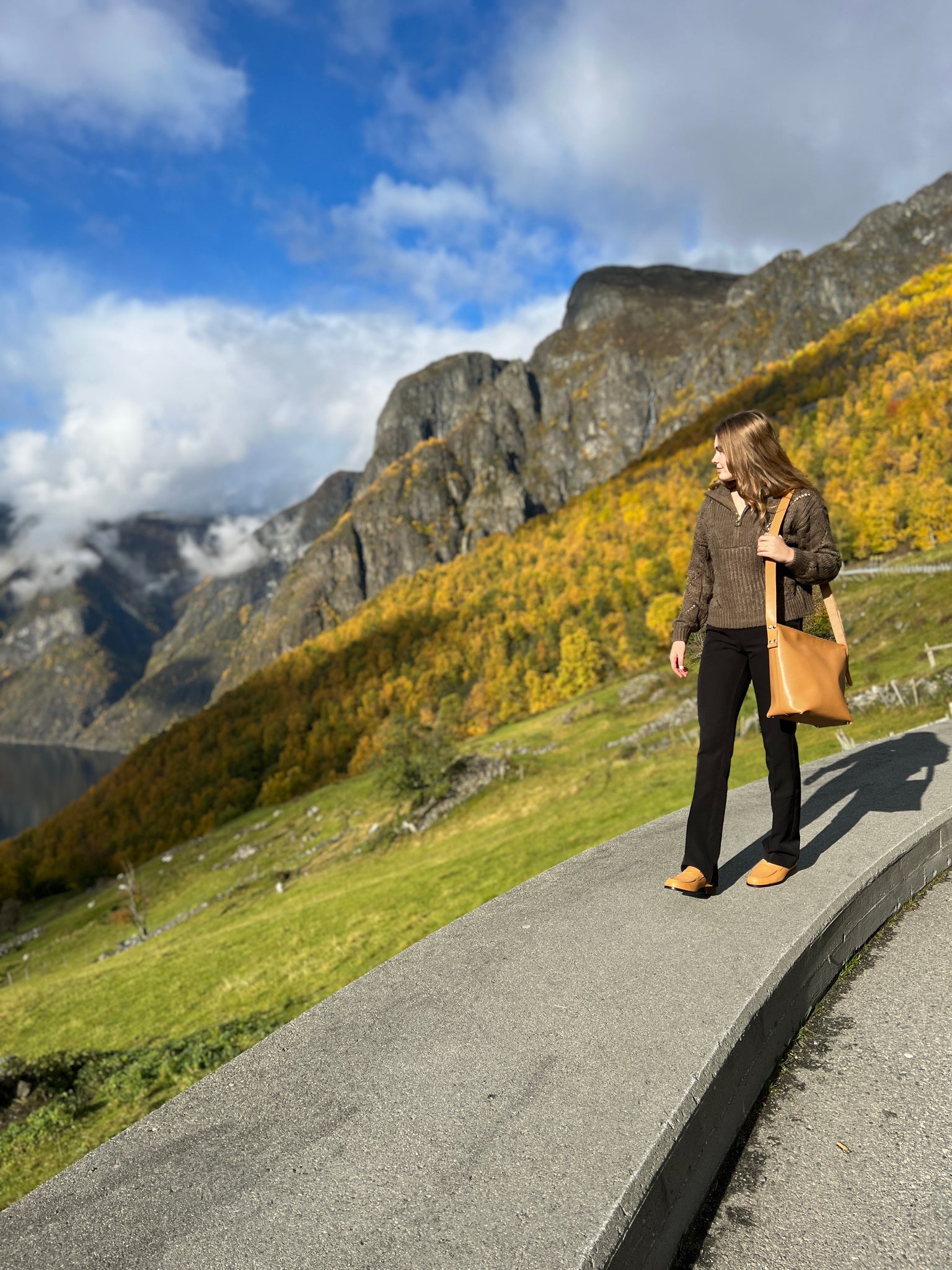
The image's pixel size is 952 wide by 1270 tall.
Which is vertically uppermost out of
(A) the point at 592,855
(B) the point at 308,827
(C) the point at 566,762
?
(A) the point at 592,855

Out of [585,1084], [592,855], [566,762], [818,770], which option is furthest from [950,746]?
[566,762]

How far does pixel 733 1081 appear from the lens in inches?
134

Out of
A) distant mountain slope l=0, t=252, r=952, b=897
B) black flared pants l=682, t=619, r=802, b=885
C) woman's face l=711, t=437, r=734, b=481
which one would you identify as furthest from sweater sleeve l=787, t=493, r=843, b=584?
distant mountain slope l=0, t=252, r=952, b=897

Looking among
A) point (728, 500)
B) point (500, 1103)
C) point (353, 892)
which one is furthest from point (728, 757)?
point (353, 892)

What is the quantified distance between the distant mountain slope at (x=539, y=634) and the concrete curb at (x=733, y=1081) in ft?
348

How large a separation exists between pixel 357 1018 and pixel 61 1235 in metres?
1.85

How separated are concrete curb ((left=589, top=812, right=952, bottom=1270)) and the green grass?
1828mm

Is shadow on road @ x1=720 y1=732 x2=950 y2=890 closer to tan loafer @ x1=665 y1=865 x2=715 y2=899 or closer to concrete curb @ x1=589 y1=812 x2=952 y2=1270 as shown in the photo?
tan loafer @ x1=665 y1=865 x2=715 y2=899

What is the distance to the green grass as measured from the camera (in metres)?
12.0

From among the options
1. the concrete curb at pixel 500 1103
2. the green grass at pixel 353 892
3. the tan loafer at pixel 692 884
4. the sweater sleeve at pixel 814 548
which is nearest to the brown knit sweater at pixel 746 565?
the sweater sleeve at pixel 814 548

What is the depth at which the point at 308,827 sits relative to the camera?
231 feet

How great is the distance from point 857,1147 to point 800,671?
2870 mm

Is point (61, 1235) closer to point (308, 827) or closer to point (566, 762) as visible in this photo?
point (566, 762)

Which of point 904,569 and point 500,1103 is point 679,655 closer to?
point 500,1103
